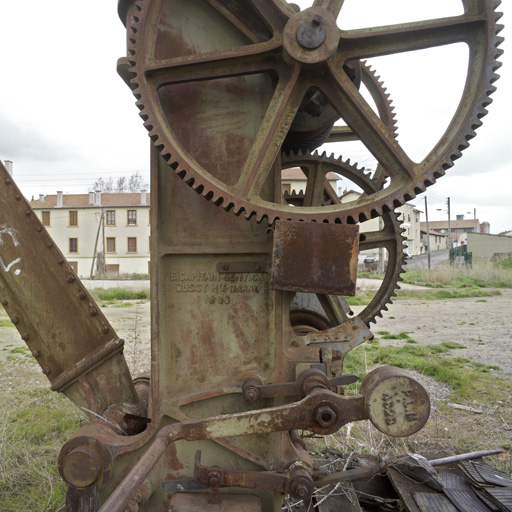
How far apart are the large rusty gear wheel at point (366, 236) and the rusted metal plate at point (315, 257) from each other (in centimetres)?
85

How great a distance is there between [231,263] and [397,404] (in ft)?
3.00

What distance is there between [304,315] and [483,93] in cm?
154

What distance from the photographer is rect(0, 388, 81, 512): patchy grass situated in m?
2.85

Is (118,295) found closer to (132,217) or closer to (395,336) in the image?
(395,336)

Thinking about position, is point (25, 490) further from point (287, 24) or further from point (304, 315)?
point (287, 24)

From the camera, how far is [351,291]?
5.86 ft

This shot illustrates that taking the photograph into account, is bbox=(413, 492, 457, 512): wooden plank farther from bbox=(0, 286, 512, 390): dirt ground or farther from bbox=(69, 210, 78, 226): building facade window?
bbox=(69, 210, 78, 226): building facade window

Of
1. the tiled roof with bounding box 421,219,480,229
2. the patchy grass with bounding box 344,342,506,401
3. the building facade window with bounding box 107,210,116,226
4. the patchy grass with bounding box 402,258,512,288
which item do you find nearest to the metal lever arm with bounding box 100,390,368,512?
the patchy grass with bounding box 344,342,506,401

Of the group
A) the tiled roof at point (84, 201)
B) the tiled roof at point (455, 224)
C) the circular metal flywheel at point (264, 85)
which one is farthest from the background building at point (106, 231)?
the tiled roof at point (455, 224)

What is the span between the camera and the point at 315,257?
177cm

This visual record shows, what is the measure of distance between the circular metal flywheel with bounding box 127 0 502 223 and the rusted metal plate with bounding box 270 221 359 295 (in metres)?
0.07

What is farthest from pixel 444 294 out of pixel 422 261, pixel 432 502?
pixel 422 261

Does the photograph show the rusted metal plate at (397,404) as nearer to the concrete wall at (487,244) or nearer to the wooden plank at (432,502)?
the wooden plank at (432,502)

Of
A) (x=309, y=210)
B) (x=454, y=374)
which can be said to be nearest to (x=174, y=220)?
(x=309, y=210)
